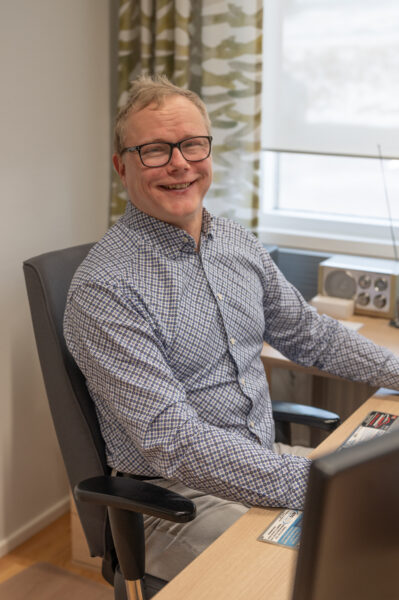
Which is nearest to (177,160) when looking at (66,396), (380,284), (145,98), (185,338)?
(145,98)

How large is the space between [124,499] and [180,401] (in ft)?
0.68

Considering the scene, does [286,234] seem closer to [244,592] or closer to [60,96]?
[60,96]

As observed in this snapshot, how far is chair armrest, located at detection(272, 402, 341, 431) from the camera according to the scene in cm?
175

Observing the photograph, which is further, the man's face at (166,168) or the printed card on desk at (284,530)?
the man's face at (166,168)

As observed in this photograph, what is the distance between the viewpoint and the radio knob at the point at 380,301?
236cm

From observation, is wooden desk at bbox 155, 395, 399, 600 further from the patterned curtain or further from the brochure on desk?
the patterned curtain

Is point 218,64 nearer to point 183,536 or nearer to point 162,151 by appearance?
point 162,151

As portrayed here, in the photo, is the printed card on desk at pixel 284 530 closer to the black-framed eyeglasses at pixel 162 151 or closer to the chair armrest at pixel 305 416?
the chair armrest at pixel 305 416

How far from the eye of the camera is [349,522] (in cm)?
59

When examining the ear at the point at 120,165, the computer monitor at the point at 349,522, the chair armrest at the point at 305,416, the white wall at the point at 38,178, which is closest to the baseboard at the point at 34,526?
the white wall at the point at 38,178

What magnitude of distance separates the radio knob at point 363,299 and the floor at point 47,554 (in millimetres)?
1185

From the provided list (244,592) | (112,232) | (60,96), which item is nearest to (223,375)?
(112,232)

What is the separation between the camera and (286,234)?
269 centimetres

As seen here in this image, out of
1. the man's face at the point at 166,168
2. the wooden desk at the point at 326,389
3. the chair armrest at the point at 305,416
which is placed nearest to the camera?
the man's face at the point at 166,168
